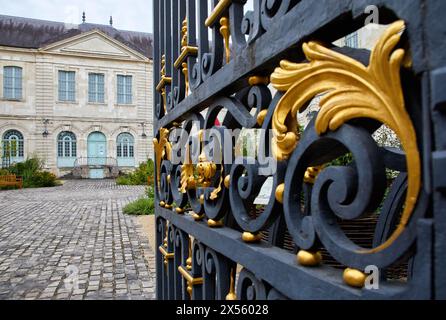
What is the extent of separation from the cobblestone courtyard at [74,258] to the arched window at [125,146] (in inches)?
745

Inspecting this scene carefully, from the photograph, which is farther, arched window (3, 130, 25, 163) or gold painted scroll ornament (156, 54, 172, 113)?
arched window (3, 130, 25, 163)

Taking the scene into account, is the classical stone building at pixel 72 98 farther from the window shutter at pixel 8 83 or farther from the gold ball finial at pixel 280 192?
the gold ball finial at pixel 280 192

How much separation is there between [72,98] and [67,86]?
926 mm

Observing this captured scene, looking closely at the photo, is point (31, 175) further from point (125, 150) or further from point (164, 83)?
point (164, 83)

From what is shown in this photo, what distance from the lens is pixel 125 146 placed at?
2773 centimetres

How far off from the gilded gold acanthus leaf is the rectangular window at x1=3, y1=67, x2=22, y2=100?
28.9 m

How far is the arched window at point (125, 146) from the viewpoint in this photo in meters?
27.6

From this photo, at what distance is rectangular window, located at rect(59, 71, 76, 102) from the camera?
2625 centimetres

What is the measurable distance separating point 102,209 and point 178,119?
9.20 m

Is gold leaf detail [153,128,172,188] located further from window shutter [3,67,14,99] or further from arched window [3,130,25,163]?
window shutter [3,67,14,99]

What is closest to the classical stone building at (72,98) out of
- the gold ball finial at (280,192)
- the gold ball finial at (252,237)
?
the gold ball finial at (252,237)

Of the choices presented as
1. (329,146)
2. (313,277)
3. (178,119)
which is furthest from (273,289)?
(178,119)

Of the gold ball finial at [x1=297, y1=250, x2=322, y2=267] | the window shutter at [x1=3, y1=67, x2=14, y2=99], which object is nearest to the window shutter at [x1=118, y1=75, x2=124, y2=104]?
the window shutter at [x1=3, y1=67, x2=14, y2=99]

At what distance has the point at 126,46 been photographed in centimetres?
2747
